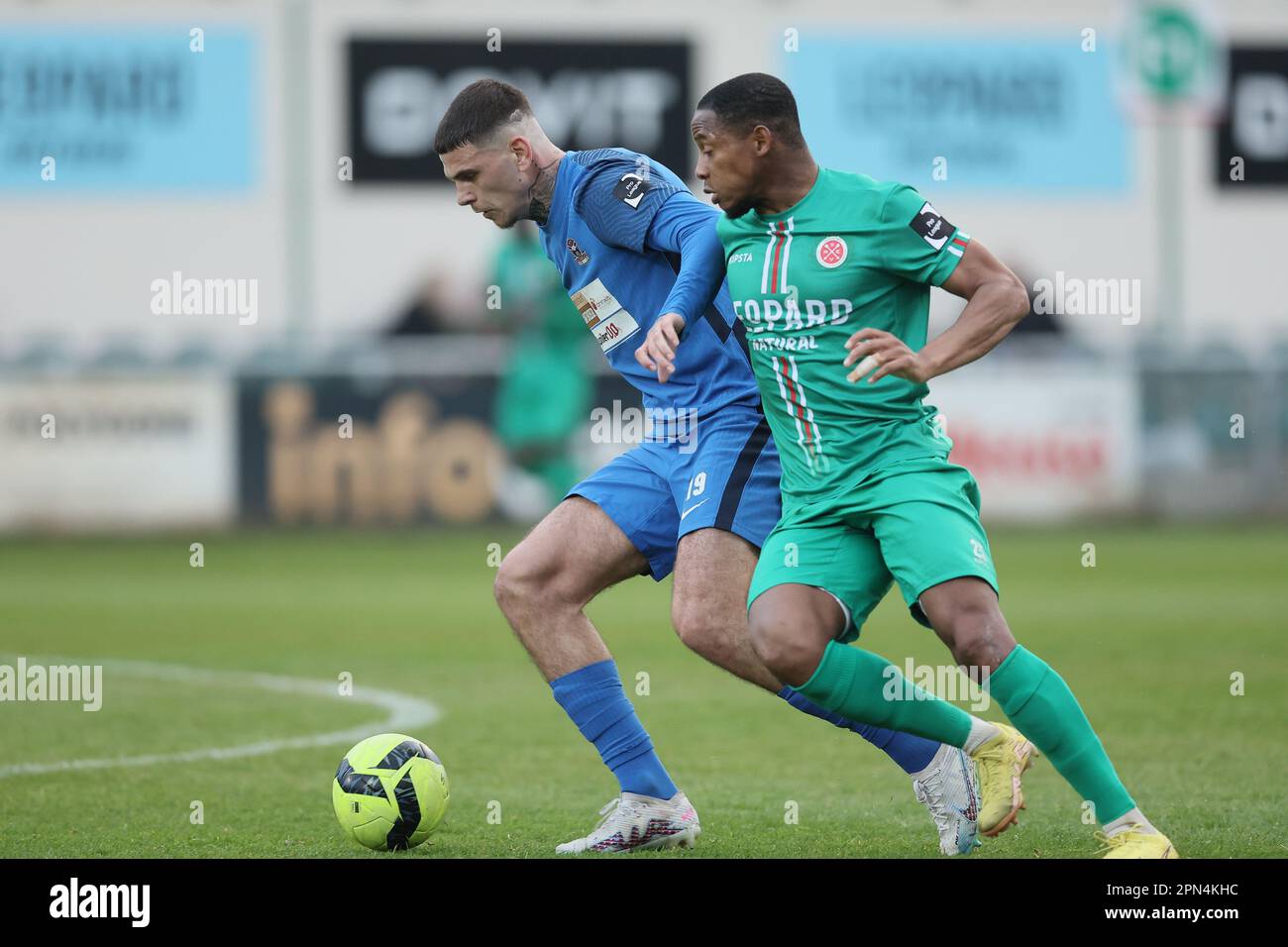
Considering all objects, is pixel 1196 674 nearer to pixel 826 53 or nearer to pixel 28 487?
pixel 28 487

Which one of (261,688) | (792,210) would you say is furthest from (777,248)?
(261,688)

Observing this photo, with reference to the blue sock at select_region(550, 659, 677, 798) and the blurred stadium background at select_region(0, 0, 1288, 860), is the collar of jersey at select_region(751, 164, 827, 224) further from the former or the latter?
the blurred stadium background at select_region(0, 0, 1288, 860)

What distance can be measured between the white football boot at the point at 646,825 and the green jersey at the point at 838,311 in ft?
3.43

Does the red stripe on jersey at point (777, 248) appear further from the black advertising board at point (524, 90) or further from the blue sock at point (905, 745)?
the black advertising board at point (524, 90)

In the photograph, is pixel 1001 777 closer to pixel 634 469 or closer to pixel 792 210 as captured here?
pixel 634 469

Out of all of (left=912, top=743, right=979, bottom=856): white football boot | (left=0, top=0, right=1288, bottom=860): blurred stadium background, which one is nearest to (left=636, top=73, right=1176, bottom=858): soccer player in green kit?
(left=912, top=743, right=979, bottom=856): white football boot

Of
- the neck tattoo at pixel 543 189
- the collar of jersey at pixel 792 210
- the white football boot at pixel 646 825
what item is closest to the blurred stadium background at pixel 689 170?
the neck tattoo at pixel 543 189

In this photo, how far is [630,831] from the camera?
5480 mm

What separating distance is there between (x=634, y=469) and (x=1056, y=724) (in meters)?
1.68

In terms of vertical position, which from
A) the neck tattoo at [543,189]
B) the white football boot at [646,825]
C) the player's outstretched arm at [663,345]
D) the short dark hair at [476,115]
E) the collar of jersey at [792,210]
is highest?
the short dark hair at [476,115]

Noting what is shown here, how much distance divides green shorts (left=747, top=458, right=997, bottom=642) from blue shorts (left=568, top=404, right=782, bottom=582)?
25 cm

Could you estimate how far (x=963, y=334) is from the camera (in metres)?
4.83

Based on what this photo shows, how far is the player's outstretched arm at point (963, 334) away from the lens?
475 cm

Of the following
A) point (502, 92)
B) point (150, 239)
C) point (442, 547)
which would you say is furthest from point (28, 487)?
point (502, 92)
